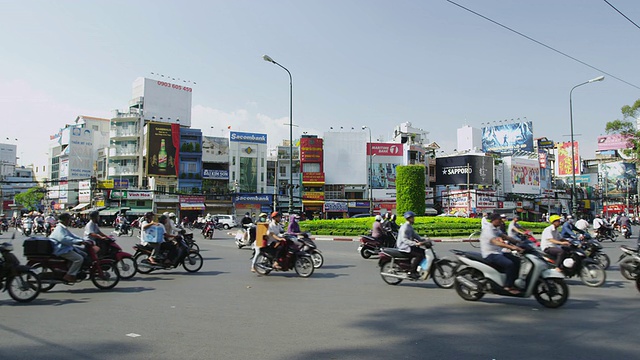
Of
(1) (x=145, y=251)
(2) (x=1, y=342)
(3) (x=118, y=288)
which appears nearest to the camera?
(2) (x=1, y=342)

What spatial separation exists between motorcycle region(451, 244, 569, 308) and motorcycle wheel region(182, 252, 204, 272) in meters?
7.21

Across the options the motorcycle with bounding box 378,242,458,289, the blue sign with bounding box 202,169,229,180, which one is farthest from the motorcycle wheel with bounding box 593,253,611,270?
the blue sign with bounding box 202,169,229,180

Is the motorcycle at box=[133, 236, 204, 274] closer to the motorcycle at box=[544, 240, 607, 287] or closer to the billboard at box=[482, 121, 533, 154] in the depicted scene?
the motorcycle at box=[544, 240, 607, 287]

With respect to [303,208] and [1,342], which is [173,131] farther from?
[1,342]

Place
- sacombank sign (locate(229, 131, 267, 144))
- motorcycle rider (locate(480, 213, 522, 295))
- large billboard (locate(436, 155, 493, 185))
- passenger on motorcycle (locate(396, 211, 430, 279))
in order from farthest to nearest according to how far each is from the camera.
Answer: large billboard (locate(436, 155, 493, 185)) → sacombank sign (locate(229, 131, 267, 144)) → passenger on motorcycle (locate(396, 211, 430, 279)) → motorcycle rider (locate(480, 213, 522, 295))

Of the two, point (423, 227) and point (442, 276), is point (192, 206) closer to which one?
point (423, 227)

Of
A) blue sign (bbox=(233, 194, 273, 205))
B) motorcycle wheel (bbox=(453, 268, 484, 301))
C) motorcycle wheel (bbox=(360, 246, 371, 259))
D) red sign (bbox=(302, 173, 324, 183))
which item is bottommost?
motorcycle wheel (bbox=(360, 246, 371, 259))

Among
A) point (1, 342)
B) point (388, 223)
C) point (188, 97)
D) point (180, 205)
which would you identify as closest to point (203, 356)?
point (1, 342)

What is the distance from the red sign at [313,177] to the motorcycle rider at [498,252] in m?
57.6

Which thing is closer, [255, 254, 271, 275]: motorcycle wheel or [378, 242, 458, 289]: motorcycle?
[378, 242, 458, 289]: motorcycle

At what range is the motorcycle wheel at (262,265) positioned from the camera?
1134cm

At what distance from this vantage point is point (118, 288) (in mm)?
9508

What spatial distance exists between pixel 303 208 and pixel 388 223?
47.5 metres

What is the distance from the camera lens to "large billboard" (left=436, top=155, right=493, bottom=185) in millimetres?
68250
